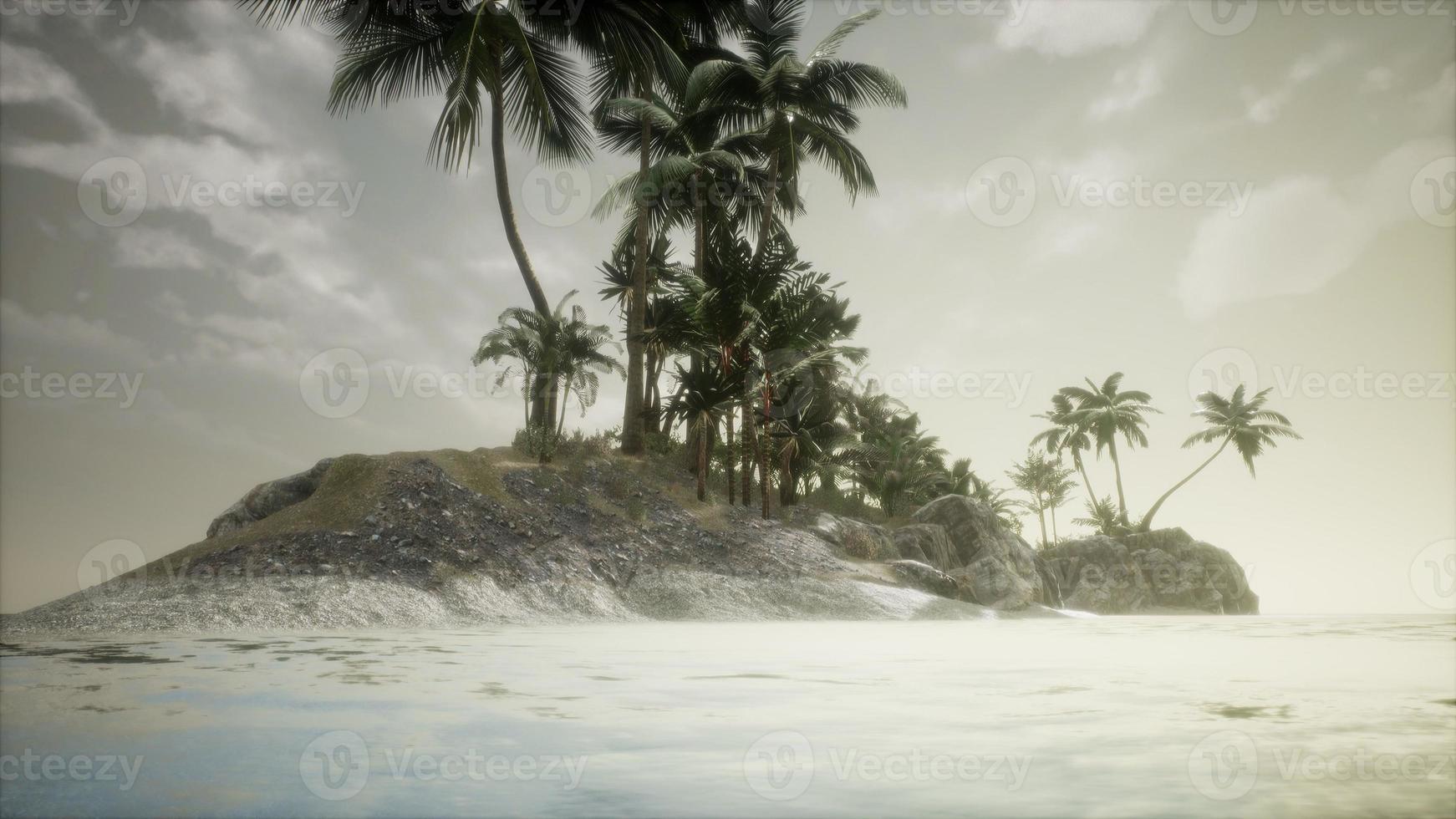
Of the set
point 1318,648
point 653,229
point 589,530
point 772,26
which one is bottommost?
point 1318,648

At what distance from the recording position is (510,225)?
1923 centimetres

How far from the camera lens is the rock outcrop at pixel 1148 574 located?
1096 inches

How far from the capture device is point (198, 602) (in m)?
9.41

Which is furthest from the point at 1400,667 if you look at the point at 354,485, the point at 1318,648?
the point at 354,485

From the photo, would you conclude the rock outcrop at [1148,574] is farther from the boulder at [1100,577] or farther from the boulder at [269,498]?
the boulder at [269,498]

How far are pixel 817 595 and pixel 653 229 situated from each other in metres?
14.8

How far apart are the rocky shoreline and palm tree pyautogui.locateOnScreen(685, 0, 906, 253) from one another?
8157 mm

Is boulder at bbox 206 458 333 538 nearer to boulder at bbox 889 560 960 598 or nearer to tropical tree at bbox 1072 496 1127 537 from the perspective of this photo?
boulder at bbox 889 560 960 598

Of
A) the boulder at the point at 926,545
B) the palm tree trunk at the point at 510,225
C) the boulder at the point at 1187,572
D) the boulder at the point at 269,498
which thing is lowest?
the boulder at the point at 1187,572

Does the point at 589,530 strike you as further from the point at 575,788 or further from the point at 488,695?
the point at 575,788

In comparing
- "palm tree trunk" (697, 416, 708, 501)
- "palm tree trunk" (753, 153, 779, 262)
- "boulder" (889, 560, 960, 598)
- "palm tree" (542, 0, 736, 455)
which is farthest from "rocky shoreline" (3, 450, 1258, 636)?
"palm tree trunk" (753, 153, 779, 262)

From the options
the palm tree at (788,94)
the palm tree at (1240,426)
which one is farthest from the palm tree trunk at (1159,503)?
the palm tree at (788,94)

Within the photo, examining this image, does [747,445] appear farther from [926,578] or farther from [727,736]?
[727,736]

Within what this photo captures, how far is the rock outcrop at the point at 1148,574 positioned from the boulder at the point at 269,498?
22836mm
